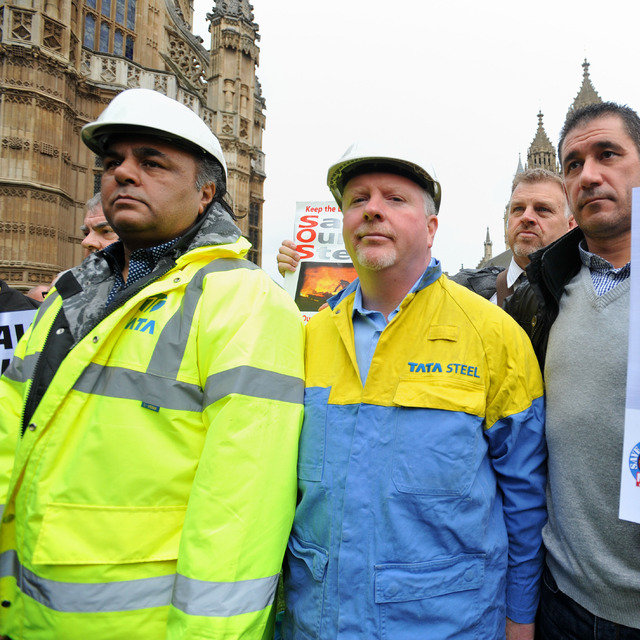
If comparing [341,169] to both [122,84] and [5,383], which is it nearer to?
[5,383]

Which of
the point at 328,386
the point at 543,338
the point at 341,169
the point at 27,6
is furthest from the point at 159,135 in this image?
the point at 27,6

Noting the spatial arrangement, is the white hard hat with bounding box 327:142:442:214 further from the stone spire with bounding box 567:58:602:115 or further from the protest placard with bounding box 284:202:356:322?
the stone spire with bounding box 567:58:602:115

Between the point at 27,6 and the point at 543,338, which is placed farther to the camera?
the point at 27,6

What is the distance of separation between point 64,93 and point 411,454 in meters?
15.9

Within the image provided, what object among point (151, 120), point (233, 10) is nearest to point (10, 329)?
point (151, 120)

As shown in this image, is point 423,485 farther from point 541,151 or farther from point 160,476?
point 541,151

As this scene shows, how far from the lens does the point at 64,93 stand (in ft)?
43.7

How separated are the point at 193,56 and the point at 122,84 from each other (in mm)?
6952

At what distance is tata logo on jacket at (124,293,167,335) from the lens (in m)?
1.61

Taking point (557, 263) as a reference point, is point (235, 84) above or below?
above

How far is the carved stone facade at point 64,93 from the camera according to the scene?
1236 cm

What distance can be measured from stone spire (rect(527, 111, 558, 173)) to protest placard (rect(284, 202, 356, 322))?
54110 millimetres

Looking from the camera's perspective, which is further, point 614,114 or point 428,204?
point 428,204

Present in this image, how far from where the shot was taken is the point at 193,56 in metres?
20.5
